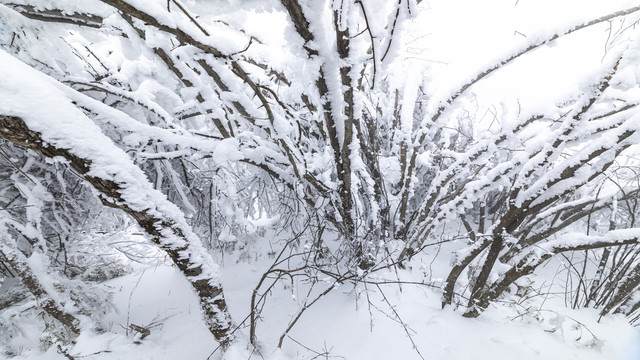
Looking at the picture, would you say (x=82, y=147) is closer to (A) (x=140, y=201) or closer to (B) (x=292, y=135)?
(A) (x=140, y=201)

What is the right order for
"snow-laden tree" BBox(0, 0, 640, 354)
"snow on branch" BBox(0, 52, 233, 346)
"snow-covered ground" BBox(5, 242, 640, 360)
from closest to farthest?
"snow on branch" BBox(0, 52, 233, 346) → "snow-laden tree" BBox(0, 0, 640, 354) → "snow-covered ground" BBox(5, 242, 640, 360)

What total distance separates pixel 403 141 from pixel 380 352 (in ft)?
6.60

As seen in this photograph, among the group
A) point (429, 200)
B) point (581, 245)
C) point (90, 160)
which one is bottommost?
point (581, 245)

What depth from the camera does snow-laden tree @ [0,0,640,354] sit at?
1104 millimetres

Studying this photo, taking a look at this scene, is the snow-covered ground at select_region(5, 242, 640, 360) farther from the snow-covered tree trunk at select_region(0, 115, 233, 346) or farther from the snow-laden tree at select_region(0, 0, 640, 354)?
the snow-covered tree trunk at select_region(0, 115, 233, 346)

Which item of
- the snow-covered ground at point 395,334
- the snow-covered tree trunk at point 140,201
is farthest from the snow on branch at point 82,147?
the snow-covered ground at point 395,334

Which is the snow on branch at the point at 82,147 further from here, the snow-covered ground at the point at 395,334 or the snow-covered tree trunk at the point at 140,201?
the snow-covered ground at the point at 395,334

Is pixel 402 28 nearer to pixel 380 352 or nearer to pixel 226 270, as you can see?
pixel 380 352

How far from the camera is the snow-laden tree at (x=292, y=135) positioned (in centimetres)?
110

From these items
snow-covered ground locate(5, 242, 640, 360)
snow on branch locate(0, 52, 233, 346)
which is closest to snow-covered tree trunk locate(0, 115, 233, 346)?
snow on branch locate(0, 52, 233, 346)

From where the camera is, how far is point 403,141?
9.72 ft

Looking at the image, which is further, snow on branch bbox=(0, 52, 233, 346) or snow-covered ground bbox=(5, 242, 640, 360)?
snow-covered ground bbox=(5, 242, 640, 360)

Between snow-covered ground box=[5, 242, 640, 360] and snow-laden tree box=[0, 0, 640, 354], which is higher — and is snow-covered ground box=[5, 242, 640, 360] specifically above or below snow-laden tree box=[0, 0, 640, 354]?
below

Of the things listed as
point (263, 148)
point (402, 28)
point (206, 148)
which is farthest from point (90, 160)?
point (402, 28)
